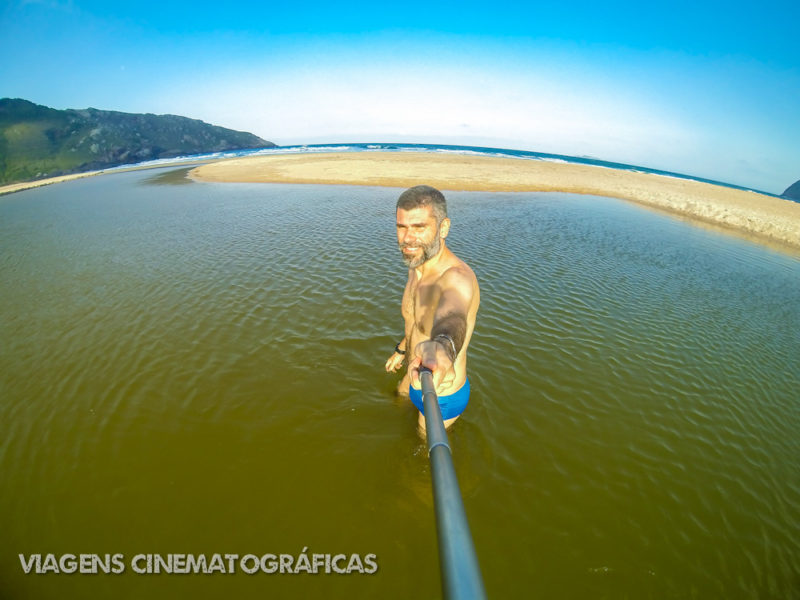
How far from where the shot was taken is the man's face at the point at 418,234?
3432 mm

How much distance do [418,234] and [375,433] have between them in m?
3.59

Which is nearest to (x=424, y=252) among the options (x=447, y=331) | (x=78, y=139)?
(x=447, y=331)

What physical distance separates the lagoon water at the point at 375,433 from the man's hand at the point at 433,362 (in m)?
2.98

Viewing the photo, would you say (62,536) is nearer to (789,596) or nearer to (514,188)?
(789,596)

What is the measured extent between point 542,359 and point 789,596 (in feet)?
14.5

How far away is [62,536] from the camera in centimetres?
389

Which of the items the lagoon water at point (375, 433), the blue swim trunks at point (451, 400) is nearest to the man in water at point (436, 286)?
the blue swim trunks at point (451, 400)

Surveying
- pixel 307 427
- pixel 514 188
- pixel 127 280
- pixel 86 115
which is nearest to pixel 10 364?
pixel 127 280

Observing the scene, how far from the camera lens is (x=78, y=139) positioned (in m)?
81.0

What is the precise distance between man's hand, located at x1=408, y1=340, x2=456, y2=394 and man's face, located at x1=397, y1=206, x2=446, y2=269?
4.98 feet

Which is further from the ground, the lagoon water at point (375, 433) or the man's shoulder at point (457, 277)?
the man's shoulder at point (457, 277)

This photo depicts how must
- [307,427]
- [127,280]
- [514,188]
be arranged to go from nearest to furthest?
[307,427] < [127,280] < [514,188]

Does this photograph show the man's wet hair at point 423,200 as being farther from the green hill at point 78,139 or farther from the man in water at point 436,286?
the green hill at point 78,139

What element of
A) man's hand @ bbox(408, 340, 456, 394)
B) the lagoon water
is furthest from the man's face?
the lagoon water
